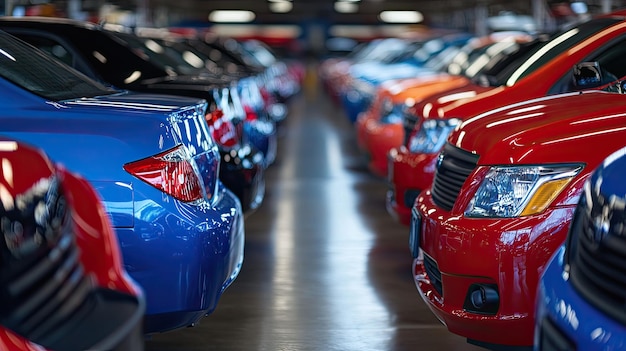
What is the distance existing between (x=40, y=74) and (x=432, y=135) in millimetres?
2746

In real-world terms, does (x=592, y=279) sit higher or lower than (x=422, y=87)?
lower

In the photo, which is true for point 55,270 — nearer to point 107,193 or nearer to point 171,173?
point 107,193

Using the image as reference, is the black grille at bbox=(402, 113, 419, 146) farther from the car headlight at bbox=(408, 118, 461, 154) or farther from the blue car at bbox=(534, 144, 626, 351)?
the blue car at bbox=(534, 144, 626, 351)

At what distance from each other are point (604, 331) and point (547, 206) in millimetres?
1365

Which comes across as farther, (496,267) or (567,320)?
(496,267)

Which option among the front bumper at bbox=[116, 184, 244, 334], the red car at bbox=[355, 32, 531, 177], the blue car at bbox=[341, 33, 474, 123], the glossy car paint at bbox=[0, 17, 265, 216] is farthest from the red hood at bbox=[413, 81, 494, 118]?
the blue car at bbox=[341, 33, 474, 123]

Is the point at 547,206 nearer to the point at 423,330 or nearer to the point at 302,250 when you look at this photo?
the point at 423,330

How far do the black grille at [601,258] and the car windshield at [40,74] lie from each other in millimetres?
2274

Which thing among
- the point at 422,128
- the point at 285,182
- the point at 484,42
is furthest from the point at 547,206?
the point at 484,42

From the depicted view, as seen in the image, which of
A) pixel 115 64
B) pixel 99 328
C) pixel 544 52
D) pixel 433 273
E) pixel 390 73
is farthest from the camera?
pixel 390 73

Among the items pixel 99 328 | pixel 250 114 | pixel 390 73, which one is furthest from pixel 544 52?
pixel 390 73

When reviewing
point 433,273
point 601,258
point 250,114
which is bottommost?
point 433,273

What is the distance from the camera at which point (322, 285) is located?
234 inches

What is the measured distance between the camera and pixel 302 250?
7.00 meters
